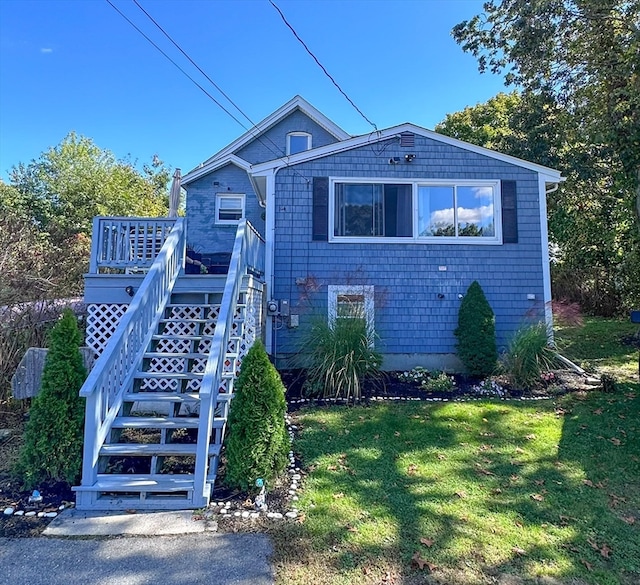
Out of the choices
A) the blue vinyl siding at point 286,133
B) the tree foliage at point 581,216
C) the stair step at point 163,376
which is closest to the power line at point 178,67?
the blue vinyl siding at point 286,133

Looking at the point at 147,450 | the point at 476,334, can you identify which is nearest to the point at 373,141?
the point at 476,334

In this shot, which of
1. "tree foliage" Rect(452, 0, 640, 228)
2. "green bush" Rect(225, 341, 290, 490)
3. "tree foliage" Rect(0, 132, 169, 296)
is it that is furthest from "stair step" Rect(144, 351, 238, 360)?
"tree foliage" Rect(452, 0, 640, 228)

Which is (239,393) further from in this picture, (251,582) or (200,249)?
(200,249)

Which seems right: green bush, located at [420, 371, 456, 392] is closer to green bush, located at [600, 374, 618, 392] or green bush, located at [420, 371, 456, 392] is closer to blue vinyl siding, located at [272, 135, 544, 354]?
blue vinyl siding, located at [272, 135, 544, 354]

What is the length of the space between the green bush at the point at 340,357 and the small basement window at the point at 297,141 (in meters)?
8.82

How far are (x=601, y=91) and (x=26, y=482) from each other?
1025 cm

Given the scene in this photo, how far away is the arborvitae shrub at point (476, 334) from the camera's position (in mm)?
7191

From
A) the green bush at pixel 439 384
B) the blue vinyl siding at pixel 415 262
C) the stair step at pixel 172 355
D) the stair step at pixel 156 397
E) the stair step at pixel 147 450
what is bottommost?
the stair step at pixel 147 450

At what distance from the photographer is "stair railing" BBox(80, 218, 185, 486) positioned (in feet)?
10.7

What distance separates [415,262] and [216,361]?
214 inches

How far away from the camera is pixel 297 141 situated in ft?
44.9

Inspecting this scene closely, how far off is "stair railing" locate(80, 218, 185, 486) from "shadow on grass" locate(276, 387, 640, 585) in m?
1.78

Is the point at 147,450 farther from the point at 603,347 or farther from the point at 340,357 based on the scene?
the point at 603,347

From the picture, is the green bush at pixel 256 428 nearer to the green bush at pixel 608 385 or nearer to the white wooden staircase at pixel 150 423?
the white wooden staircase at pixel 150 423
